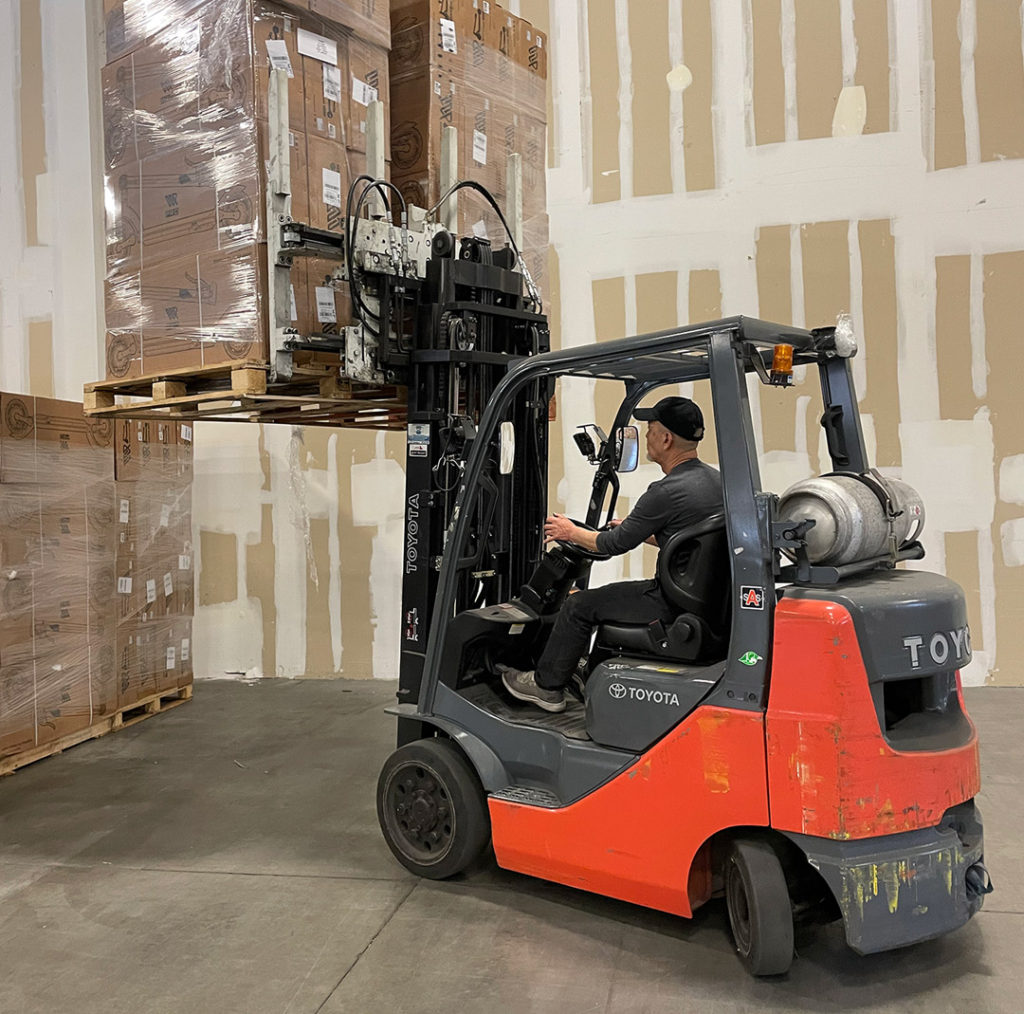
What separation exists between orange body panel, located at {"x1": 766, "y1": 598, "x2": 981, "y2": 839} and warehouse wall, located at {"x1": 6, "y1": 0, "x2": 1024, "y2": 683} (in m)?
4.37

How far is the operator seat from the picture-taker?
304 centimetres

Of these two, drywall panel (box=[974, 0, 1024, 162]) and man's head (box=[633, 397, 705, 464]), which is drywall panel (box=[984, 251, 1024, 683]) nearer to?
drywall panel (box=[974, 0, 1024, 162])

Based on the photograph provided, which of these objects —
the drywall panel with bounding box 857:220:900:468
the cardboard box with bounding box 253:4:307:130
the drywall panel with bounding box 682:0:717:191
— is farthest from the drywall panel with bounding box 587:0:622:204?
the cardboard box with bounding box 253:4:307:130

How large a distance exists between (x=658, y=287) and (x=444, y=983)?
546 centimetres

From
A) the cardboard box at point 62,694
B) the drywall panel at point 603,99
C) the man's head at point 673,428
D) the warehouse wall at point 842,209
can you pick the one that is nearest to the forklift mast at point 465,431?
the man's head at point 673,428

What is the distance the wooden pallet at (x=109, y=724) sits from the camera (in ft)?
17.5

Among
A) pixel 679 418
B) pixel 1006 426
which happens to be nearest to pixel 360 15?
pixel 679 418

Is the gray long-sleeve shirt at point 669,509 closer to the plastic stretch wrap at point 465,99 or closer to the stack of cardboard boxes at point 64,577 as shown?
the plastic stretch wrap at point 465,99

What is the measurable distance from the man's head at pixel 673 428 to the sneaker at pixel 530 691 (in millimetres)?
1004

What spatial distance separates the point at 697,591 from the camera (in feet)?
10.1

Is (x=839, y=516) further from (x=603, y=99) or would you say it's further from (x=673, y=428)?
(x=603, y=99)

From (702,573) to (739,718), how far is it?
50cm

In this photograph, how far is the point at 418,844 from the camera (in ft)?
12.2

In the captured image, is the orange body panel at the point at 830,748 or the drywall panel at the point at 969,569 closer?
the orange body panel at the point at 830,748
